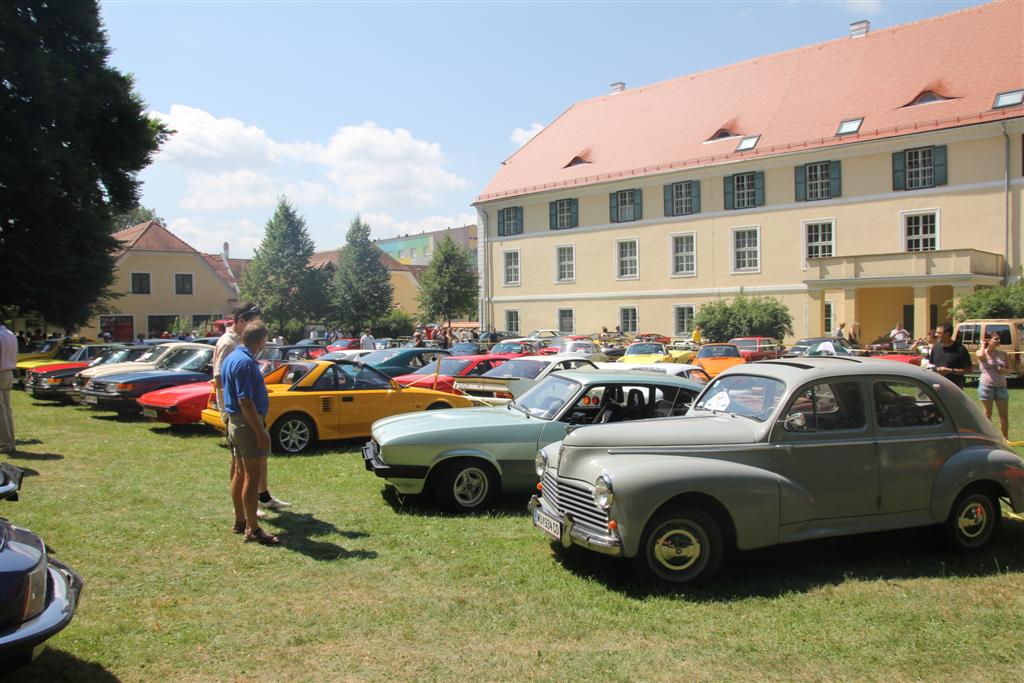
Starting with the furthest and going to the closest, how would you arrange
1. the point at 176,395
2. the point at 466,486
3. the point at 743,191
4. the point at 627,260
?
1. the point at 627,260
2. the point at 743,191
3. the point at 176,395
4. the point at 466,486

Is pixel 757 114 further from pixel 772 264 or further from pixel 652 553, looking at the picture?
pixel 652 553

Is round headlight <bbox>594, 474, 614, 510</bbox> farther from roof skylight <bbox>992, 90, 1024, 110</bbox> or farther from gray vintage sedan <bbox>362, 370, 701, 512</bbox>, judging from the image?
roof skylight <bbox>992, 90, 1024, 110</bbox>

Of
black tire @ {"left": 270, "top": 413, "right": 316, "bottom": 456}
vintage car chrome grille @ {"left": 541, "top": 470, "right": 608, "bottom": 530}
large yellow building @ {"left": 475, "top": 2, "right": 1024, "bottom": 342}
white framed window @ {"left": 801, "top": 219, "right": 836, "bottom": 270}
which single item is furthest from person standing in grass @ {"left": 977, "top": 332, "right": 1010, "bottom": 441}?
white framed window @ {"left": 801, "top": 219, "right": 836, "bottom": 270}

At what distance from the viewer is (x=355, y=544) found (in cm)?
655

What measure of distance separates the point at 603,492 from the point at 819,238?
118 feet

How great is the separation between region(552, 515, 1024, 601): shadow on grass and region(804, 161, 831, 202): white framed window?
1324 inches

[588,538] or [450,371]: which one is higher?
[450,371]

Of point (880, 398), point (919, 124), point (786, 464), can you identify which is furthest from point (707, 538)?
point (919, 124)

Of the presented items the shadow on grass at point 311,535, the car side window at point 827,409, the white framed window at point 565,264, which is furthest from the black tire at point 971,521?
the white framed window at point 565,264

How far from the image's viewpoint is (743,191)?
39.9m

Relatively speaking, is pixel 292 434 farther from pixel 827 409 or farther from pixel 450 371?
pixel 827 409

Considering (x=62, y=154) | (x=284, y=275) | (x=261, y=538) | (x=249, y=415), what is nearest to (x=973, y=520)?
(x=261, y=538)

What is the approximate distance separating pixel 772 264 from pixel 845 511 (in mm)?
35352

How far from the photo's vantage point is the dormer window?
34.9 metres
